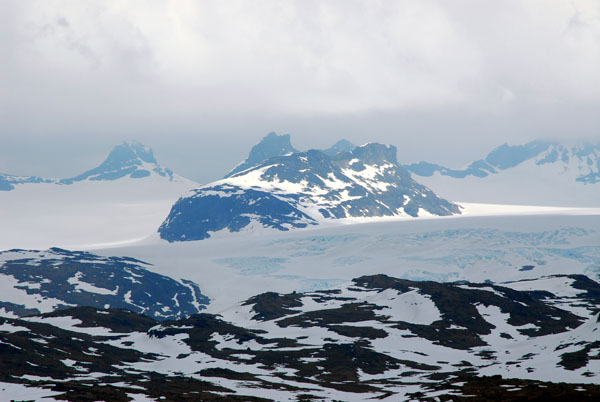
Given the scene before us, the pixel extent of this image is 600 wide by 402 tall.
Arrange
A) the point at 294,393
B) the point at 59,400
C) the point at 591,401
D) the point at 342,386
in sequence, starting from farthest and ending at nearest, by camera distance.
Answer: the point at 342,386
the point at 294,393
the point at 59,400
the point at 591,401

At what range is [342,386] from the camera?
195 meters

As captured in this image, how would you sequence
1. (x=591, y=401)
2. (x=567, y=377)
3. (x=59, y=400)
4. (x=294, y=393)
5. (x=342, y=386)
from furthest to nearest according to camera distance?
(x=342, y=386), (x=294, y=393), (x=567, y=377), (x=59, y=400), (x=591, y=401)

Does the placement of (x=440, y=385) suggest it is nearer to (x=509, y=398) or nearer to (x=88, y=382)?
(x=509, y=398)

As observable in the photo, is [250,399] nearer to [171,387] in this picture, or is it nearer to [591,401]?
[171,387]

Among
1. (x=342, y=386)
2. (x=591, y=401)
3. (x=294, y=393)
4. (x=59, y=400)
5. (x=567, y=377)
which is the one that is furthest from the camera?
(x=342, y=386)

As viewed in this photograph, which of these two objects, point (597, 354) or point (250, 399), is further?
point (597, 354)

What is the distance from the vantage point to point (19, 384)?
172375 millimetres

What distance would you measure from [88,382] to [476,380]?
74.5 metres

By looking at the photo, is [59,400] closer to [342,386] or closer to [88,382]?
[88,382]

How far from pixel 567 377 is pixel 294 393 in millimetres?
50604

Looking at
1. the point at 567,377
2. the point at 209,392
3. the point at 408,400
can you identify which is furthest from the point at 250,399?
the point at 567,377

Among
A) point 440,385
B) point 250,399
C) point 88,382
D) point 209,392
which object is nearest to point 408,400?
point 440,385

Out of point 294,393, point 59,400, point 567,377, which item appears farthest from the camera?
point 294,393

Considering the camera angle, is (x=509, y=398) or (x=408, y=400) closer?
(x=509, y=398)
